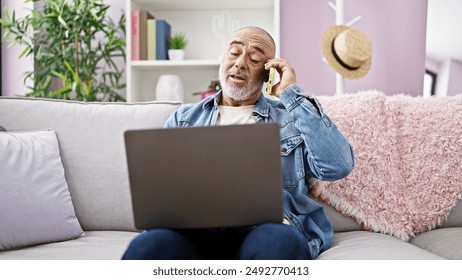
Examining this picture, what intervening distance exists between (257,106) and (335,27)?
3.27 feet

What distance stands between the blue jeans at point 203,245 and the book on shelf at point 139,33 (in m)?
1.51

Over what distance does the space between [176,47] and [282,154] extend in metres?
1.31

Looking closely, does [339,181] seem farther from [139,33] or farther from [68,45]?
[68,45]

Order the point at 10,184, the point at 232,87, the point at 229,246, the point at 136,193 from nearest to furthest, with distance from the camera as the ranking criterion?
the point at 136,193
the point at 229,246
the point at 10,184
the point at 232,87

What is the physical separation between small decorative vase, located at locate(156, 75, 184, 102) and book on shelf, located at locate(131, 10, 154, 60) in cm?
14

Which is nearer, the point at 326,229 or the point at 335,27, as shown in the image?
the point at 326,229

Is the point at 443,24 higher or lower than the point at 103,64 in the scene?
higher

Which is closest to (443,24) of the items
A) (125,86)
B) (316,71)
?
(316,71)

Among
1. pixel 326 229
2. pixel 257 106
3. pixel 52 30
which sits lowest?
pixel 326 229

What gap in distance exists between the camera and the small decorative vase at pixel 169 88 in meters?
2.38

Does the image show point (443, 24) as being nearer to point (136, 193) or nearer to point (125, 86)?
point (125, 86)

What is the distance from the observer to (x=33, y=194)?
1242 millimetres

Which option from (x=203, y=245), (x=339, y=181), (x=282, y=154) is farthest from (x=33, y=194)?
(x=339, y=181)

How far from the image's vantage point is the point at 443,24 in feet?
8.16
